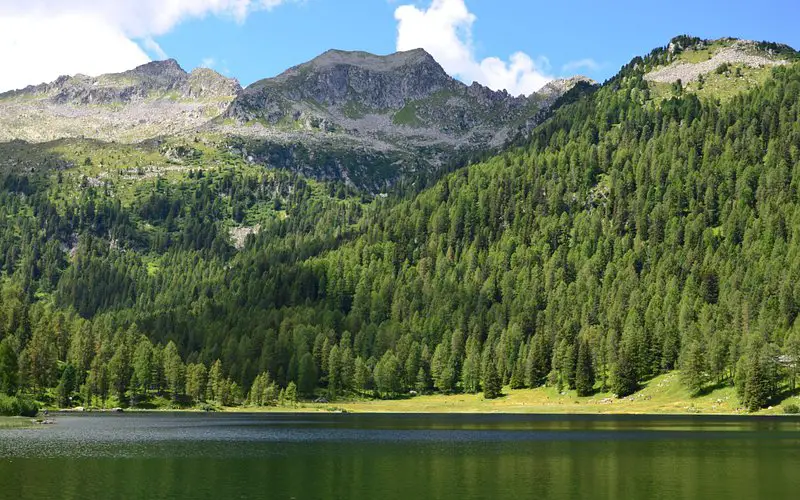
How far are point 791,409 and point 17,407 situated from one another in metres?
152

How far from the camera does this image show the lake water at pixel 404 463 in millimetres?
62062

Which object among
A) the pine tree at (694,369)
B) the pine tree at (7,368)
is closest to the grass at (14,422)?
the pine tree at (7,368)

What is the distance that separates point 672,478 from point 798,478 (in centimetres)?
1040

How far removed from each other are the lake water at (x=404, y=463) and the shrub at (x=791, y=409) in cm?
2820

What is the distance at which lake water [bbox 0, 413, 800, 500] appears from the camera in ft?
204

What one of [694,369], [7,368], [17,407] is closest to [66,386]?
[7,368]

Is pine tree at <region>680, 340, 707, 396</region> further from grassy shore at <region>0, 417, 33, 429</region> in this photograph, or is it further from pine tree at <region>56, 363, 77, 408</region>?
pine tree at <region>56, 363, 77, 408</region>

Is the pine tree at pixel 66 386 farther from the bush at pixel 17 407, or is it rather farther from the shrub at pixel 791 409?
the shrub at pixel 791 409

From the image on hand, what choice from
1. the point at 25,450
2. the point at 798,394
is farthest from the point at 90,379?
the point at 798,394

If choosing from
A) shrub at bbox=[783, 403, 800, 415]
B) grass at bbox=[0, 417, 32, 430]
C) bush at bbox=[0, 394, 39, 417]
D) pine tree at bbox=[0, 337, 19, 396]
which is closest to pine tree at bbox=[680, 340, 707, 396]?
shrub at bbox=[783, 403, 800, 415]

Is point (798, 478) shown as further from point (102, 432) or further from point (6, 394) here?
point (6, 394)

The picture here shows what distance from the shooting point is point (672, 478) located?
70062 mm

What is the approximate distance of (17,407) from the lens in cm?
15312

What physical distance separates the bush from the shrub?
151 meters
